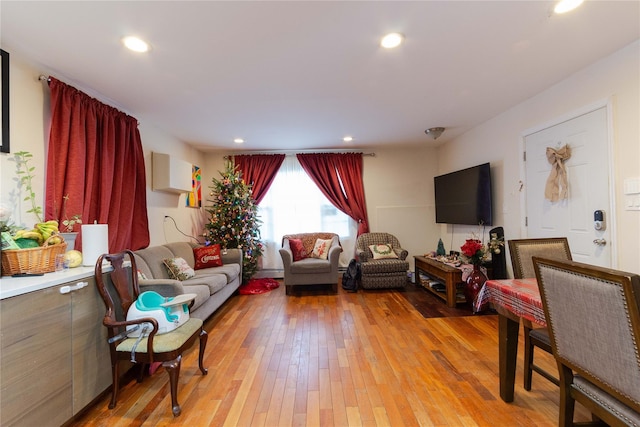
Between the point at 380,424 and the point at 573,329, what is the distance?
1.11m

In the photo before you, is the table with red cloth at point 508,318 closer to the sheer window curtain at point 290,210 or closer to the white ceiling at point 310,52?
the white ceiling at point 310,52

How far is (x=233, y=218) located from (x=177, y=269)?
4.69ft

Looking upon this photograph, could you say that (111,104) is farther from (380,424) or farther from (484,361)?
(484,361)

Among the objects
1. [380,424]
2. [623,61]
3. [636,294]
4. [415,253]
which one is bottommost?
[380,424]

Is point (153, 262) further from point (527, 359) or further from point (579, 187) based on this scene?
point (579, 187)

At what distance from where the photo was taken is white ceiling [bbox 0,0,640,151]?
1.66 m

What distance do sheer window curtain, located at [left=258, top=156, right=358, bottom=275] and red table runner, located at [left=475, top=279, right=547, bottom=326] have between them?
3.52 metres

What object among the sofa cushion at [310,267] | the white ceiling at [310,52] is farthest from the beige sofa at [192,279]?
the white ceiling at [310,52]

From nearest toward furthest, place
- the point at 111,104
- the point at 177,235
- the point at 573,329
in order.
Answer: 1. the point at 573,329
2. the point at 111,104
3. the point at 177,235

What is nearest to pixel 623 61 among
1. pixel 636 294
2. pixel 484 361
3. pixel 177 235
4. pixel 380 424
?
pixel 636 294

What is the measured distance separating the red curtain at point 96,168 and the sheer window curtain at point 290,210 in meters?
2.27

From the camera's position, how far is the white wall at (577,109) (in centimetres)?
211

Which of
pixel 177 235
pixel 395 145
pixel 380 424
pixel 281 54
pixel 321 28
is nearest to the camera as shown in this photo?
pixel 380 424

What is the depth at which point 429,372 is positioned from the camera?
2105mm
